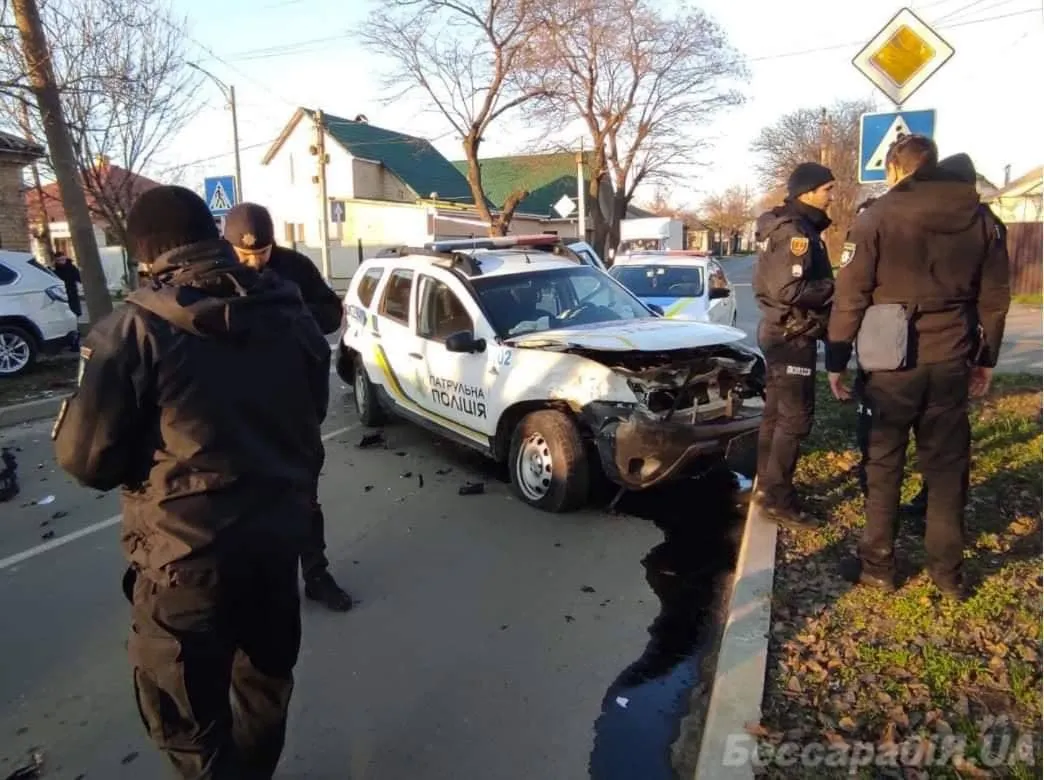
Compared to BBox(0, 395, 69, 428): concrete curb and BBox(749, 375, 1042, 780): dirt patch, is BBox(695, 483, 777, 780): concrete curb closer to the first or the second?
BBox(749, 375, 1042, 780): dirt patch

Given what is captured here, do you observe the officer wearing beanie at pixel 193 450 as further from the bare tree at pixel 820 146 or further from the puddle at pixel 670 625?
the bare tree at pixel 820 146

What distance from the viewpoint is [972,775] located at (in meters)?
2.47

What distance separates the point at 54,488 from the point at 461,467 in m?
3.24

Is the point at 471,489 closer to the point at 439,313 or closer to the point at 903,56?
the point at 439,313

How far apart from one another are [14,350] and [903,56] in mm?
10782

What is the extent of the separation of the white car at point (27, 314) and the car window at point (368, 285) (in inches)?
214

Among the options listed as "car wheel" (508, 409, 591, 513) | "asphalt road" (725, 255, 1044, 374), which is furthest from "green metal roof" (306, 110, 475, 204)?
"car wheel" (508, 409, 591, 513)

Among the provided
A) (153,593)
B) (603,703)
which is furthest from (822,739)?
(153,593)

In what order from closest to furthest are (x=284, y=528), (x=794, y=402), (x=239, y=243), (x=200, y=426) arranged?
(x=200, y=426), (x=284, y=528), (x=239, y=243), (x=794, y=402)

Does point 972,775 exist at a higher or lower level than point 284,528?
lower

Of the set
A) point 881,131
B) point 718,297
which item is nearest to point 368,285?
point 881,131

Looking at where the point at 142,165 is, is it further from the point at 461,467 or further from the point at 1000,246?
the point at 1000,246

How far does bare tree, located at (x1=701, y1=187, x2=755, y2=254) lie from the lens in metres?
93.2

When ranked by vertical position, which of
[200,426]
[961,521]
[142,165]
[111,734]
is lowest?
[111,734]
